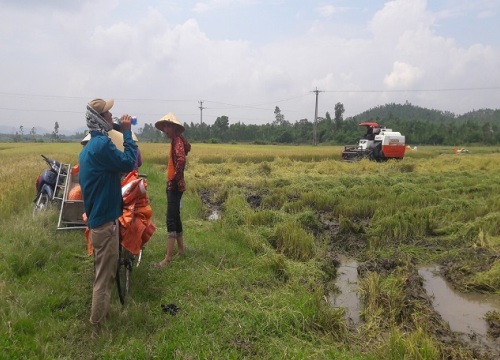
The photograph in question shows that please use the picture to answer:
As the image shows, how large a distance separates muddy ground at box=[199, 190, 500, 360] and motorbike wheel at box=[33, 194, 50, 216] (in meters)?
3.60

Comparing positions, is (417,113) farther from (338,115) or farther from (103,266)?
(103,266)

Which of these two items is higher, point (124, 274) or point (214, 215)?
point (124, 274)

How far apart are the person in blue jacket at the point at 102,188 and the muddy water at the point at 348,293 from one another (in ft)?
8.82

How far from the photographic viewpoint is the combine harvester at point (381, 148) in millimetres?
20969

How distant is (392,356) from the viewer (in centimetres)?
331

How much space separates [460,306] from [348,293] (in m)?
1.39

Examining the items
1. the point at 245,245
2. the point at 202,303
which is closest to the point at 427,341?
the point at 202,303

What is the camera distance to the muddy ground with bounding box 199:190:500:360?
12.5 feet

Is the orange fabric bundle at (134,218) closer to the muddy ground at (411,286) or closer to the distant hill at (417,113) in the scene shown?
the muddy ground at (411,286)

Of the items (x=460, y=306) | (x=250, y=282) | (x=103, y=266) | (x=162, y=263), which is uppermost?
(x=103, y=266)

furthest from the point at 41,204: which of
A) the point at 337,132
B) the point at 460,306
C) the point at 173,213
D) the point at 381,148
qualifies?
the point at 337,132

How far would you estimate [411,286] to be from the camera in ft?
16.6

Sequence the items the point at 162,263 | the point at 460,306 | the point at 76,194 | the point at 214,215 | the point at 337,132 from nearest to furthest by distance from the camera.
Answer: the point at 460,306, the point at 162,263, the point at 76,194, the point at 214,215, the point at 337,132

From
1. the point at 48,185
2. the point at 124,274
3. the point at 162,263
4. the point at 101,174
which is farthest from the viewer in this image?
the point at 48,185
